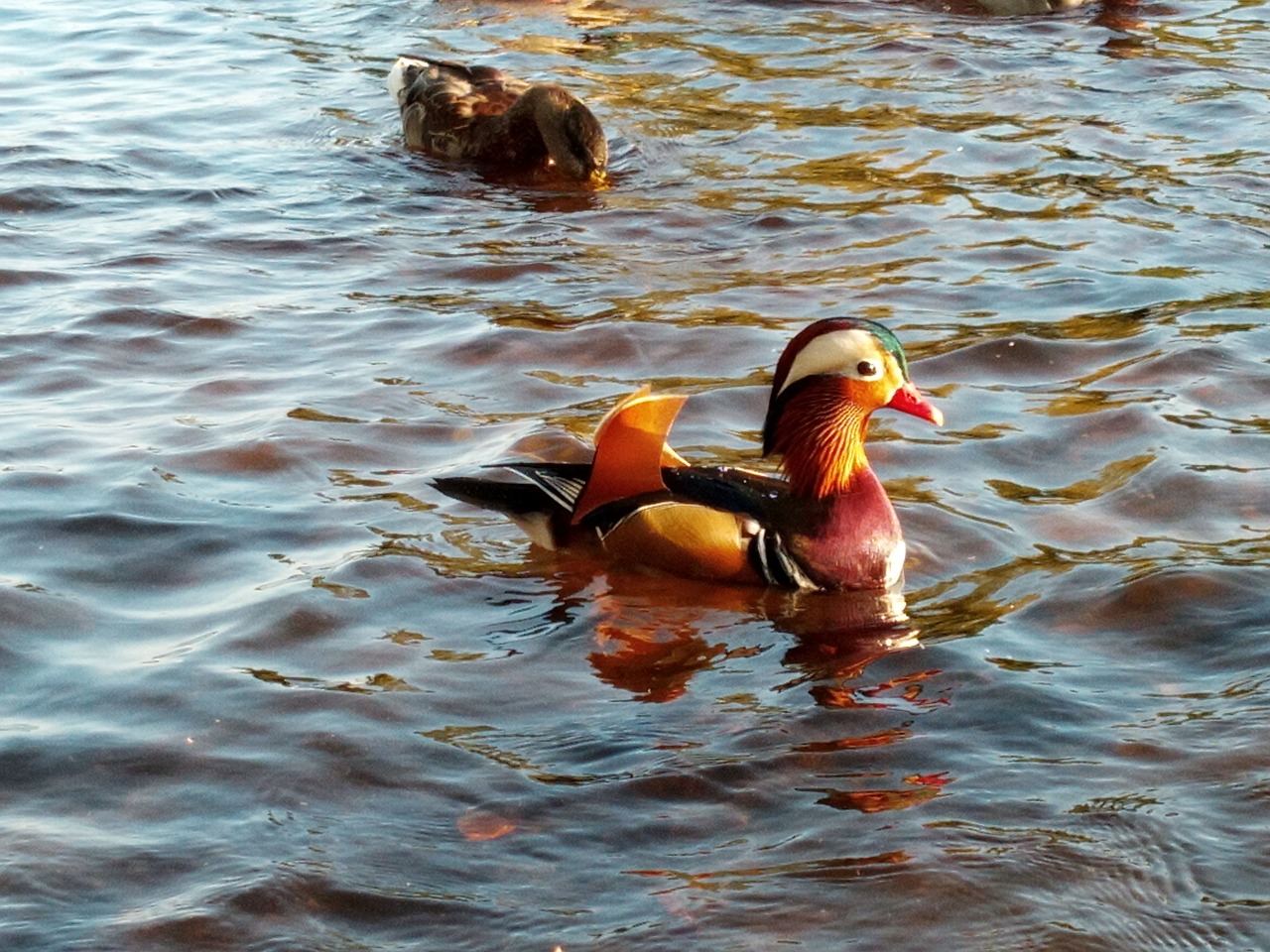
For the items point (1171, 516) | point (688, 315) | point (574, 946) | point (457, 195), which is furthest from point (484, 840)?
point (457, 195)

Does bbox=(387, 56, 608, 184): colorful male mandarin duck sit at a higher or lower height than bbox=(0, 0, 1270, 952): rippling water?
higher

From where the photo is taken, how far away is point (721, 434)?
775 cm

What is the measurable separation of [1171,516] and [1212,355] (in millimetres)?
1651

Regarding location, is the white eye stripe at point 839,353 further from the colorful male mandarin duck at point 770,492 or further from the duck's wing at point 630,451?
the duck's wing at point 630,451

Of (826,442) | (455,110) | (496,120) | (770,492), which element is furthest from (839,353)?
(455,110)

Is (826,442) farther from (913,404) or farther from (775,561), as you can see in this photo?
(775,561)

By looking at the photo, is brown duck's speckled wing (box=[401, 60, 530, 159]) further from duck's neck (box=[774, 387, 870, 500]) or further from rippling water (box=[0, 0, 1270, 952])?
duck's neck (box=[774, 387, 870, 500])

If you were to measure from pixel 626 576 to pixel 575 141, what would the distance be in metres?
5.32

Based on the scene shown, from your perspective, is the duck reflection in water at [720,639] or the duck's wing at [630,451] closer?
the duck reflection in water at [720,639]

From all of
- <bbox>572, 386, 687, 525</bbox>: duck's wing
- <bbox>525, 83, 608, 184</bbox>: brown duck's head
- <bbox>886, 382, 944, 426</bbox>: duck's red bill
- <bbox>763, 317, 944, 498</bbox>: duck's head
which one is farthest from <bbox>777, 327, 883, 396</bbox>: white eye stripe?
<bbox>525, 83, 608, 184</bbox>: brown duck's head

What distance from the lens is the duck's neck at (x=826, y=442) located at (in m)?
6.60

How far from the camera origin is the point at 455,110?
1221 cm

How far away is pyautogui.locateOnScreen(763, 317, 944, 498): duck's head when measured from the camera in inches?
258

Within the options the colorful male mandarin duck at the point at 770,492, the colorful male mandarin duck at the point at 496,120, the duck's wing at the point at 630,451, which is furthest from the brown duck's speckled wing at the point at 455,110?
the duck's wing at the point at 630,451
